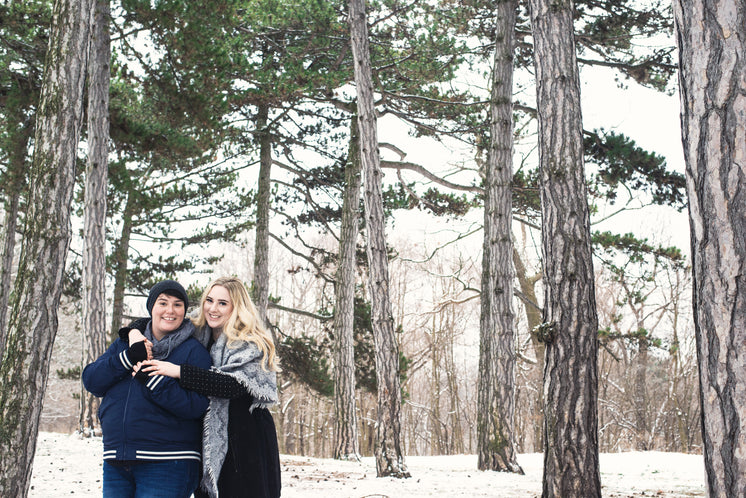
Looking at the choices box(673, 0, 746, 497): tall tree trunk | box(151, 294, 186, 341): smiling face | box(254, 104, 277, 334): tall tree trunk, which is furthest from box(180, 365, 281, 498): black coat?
box(254, 104, 277, 334): tall tree trunk

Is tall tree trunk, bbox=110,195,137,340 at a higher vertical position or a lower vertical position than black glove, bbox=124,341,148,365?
higher

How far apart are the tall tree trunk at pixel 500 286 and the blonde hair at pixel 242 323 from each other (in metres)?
5.78

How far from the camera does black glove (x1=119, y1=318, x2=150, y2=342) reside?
290 cm

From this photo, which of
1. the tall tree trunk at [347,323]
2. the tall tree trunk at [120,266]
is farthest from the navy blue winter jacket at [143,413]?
the tall tree trunk at [120,266]

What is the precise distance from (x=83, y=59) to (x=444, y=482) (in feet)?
18.7

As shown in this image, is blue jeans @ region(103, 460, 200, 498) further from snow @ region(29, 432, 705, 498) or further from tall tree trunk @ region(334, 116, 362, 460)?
tall tree trunk @ region(334, 116, 362, 460)

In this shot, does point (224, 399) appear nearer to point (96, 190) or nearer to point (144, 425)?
point (144, 425)

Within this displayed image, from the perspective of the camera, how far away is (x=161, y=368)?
2.75 meters

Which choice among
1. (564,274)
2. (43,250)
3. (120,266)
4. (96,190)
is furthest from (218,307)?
(120,266)

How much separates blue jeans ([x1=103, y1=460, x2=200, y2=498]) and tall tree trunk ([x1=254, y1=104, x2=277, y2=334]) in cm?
1003

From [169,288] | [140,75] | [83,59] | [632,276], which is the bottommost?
[169,288]

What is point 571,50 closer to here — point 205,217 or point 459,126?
point 459,126

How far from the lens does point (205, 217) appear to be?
15.1m

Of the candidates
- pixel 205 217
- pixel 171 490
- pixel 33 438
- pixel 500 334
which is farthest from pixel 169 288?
pixel 205 217
